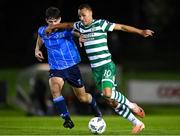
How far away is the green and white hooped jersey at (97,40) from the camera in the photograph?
56.9 ft

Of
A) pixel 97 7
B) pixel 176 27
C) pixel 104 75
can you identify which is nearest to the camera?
pixel 104 75

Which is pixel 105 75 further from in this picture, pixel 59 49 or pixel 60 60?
pixel 59 49

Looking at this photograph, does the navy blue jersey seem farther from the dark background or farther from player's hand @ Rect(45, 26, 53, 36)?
the dark background

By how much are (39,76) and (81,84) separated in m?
16.9

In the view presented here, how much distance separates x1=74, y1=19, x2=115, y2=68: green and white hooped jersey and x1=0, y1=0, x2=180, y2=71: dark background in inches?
1393

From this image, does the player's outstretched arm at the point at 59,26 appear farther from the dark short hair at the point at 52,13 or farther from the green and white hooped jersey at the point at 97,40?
the green and white hooped jersey at the point at 97,40

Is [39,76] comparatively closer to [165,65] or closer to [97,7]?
[97,7]

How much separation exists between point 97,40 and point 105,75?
0.74 m

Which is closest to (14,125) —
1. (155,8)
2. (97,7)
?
(97,7)

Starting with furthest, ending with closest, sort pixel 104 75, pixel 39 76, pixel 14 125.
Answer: pixel 39 76
pixel 14 125
pixel 104 75

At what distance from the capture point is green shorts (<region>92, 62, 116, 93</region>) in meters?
17.3

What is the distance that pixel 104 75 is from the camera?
57.0ft

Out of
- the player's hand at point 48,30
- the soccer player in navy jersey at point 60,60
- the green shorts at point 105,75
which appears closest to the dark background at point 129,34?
the soccer player in navy jersey at point 60,60

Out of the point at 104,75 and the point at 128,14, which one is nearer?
the point at 104,75
